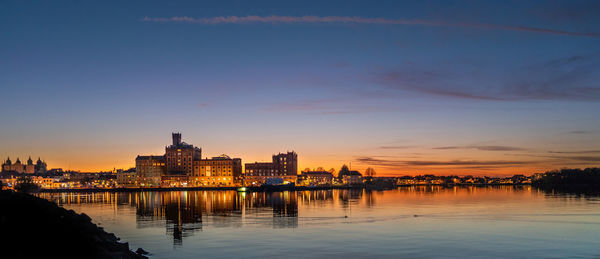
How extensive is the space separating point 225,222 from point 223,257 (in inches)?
842

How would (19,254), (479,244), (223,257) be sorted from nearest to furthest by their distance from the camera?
(19,254) < (223,257) < (479,244)

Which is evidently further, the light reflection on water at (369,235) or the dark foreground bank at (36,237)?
the light reflection on water at (369,235)

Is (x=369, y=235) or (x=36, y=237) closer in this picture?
(x=36, y=237)

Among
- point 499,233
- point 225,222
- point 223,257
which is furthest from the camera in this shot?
point 225,222

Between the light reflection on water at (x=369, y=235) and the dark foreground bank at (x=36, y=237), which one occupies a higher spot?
the dark foreground bank at (x=36, y=237)

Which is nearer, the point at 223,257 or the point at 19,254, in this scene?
the point at 19,254

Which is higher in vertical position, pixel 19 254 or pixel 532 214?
pixel 19 254

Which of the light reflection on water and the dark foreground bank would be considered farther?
the light reflection on water

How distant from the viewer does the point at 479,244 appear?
38.2 metres

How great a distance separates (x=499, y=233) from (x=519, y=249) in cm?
851

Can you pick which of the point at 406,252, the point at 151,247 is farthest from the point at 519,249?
the point at 151,247

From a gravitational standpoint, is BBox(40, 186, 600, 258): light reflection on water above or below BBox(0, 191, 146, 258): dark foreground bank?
below

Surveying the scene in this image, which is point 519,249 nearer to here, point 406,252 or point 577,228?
point 406,252

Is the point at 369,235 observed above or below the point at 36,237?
below
